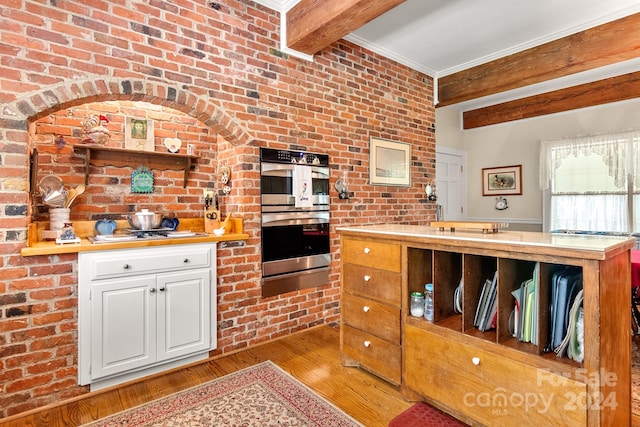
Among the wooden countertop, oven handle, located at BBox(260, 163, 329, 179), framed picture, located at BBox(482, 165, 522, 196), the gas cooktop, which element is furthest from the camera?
framed picture, located at BBox(482, 165, 522, 196)

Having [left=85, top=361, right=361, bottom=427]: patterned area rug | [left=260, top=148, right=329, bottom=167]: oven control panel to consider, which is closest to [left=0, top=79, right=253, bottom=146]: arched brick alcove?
[left=260, top=148, right=329, bottom=167]: oven control panel

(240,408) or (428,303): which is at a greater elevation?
(428,303)

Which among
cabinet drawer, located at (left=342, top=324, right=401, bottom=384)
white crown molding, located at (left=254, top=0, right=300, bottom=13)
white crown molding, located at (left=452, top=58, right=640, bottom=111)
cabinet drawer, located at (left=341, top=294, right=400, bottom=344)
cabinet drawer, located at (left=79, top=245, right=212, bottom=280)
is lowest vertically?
cabinet drawer, located at (left=342, top=324, right=401, bottom=384)

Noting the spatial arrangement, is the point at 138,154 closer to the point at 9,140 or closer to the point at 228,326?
the point at 9,140

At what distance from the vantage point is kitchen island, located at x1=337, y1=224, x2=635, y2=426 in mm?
1337

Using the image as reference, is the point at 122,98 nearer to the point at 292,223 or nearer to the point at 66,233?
the point at 66,233

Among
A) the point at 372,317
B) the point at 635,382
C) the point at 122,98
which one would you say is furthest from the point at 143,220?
the point at 635,382

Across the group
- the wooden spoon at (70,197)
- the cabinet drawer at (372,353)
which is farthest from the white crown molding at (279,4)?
the cabinet drawer at (372,353)

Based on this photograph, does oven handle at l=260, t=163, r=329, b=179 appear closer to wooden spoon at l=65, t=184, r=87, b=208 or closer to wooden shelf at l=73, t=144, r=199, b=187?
wooden shelf at l=73, t=144, r=199, b=187

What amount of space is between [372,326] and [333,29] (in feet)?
7.38

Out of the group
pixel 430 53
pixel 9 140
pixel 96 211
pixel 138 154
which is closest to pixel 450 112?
pixel 430 53

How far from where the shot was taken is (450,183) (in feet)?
18.2

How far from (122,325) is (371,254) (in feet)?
5.44

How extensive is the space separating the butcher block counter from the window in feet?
14.7
